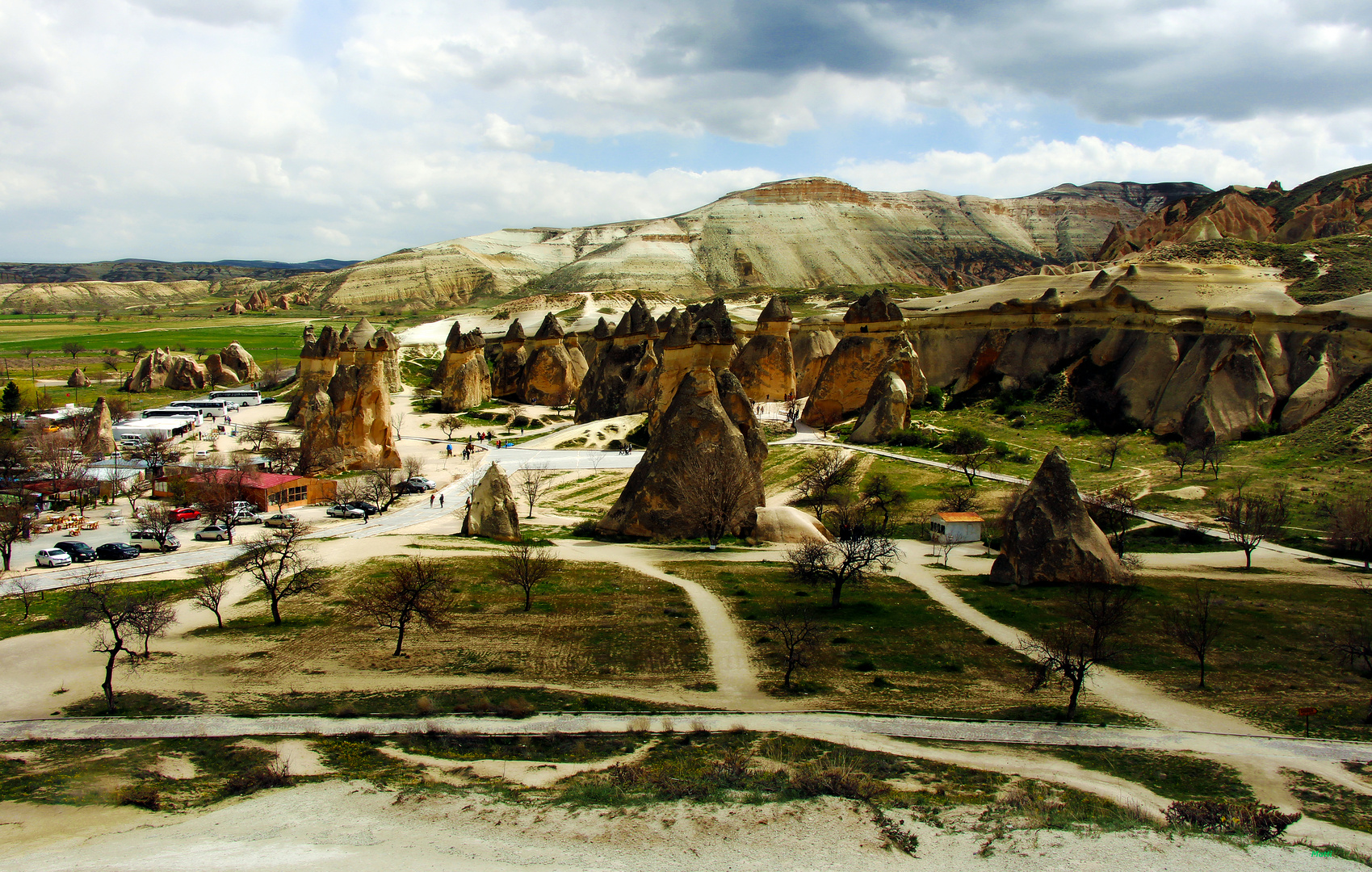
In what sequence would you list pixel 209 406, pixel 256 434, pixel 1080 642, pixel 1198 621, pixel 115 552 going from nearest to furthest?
pixel 1080 642, pixel 1198 621, pixel 115 552, pixel 256 434, pixel 209 406

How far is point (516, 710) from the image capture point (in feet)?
57.7

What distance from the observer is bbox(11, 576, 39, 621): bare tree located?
25328mm

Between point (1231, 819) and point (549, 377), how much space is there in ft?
227

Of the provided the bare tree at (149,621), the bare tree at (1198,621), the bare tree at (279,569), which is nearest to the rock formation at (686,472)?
the bare tree at (279,569)

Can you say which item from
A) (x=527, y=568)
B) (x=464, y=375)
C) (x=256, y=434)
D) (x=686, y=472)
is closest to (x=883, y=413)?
(x=686, y=472)

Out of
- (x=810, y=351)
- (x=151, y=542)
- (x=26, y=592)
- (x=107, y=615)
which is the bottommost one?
(x=151, y=542)

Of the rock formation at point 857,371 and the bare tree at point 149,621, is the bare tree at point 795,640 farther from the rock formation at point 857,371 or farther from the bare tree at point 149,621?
the rock formation at point 857,371

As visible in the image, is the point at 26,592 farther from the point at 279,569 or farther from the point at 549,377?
the point at 549,377

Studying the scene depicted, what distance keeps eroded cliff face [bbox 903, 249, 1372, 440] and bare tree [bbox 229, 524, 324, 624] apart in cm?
4549

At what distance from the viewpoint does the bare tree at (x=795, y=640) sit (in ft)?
63.8

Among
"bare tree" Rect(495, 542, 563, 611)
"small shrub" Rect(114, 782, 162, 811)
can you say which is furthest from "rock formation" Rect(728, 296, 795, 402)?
"small shrub" Rect(114, 782, 162, 811)

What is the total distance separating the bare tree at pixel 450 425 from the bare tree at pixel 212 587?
32.2 meters

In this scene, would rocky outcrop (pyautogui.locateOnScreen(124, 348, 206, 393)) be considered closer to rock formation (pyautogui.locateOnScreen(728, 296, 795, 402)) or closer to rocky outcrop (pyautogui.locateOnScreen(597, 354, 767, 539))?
rock formation (pyautogui.locateOnScreen(728, 296, 795, 402))

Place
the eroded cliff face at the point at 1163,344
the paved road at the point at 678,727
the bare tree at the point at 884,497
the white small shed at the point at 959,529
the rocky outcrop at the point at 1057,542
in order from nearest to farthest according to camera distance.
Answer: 1. the paved road at the point at 678,727
2. the rocky outcrop at the point at 1057,542
3. the white small shed at the point at 959,529
4. the bare tree at the point at 884,497
5. the eroded cliff face at the point at 1163,344
